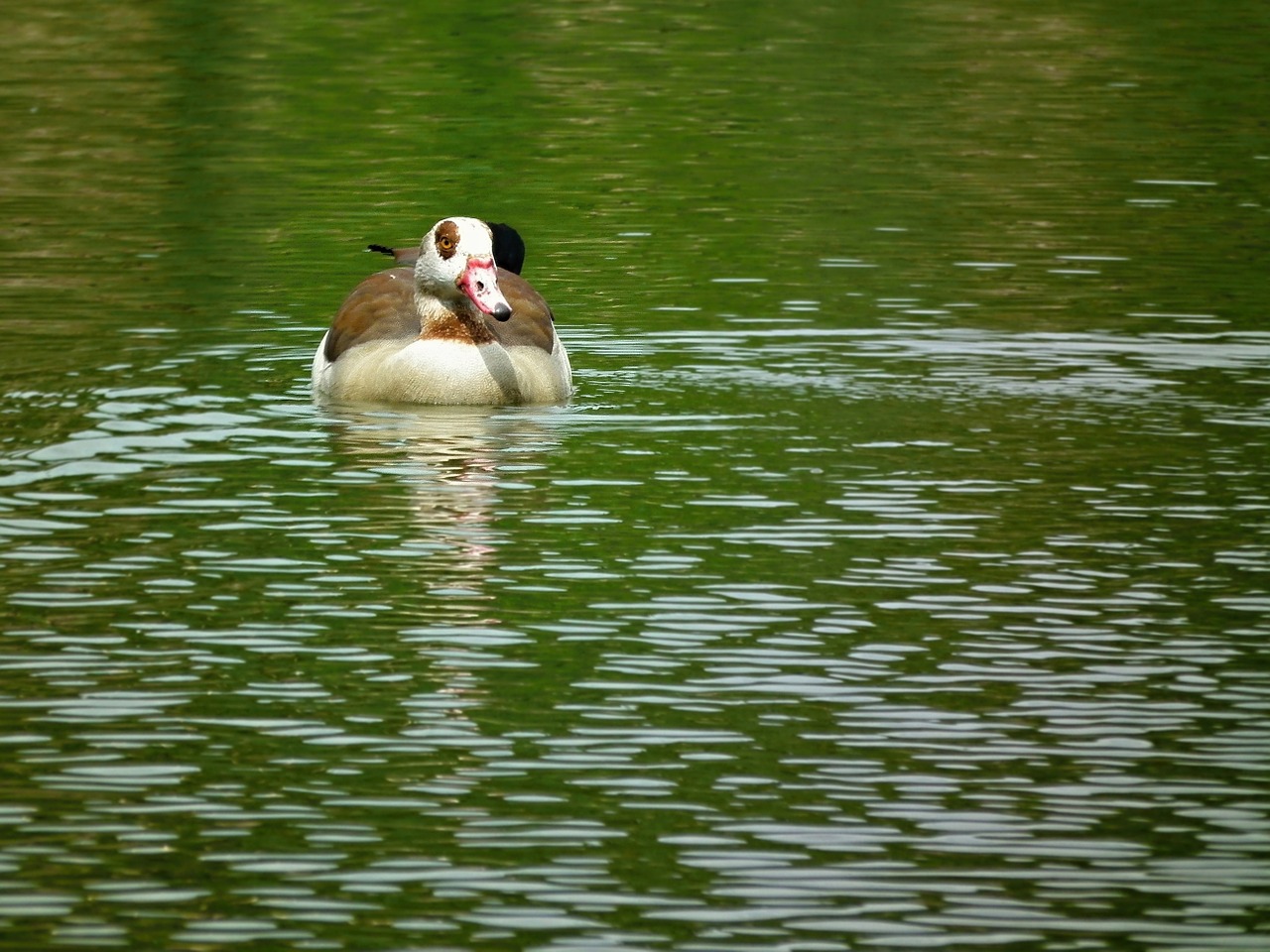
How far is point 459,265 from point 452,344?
0.49m

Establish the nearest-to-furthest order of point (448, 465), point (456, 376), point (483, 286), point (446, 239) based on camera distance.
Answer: point (448, 465) < point (483, 286) < point (456, 376) < point (446, 239)

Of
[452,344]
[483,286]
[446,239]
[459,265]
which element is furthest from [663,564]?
[446,239]

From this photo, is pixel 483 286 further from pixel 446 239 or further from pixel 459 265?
pixel 446 239

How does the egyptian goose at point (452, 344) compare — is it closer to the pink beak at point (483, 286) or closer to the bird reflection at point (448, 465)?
the pink beak at point (483, 286)

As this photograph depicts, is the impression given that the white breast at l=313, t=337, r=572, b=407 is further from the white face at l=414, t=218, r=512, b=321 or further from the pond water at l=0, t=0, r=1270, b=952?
the white face at l=414, t=218, r=512, b=321

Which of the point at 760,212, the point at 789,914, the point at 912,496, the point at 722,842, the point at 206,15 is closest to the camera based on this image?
the point at 789,914

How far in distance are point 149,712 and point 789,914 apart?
318 cm

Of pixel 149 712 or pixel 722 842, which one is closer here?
pixel 722 842

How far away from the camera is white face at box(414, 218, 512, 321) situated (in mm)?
17297

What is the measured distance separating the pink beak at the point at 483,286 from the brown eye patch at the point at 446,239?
23cm

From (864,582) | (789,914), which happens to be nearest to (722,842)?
(789,914)

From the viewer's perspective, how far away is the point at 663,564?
13.0 meters

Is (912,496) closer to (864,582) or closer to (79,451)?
(864,582)

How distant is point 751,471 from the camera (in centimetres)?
1516
